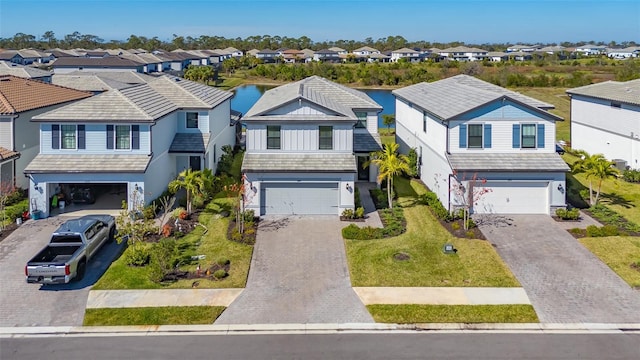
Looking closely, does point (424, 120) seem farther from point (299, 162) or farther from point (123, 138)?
point (123, 138)

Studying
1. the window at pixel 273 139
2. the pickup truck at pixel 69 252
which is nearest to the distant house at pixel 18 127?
the pickup truck at pixel 69 252

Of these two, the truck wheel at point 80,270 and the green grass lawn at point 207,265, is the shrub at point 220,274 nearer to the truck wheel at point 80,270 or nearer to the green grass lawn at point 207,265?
the green grass lawn at point 207,265

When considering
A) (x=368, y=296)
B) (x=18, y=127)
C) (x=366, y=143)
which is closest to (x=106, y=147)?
(x=18, y=127)

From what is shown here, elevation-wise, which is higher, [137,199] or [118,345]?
[137,199]

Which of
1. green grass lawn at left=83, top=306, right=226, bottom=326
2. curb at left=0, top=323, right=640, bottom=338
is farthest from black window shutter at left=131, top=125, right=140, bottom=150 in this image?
curb at left=0, top=323, right=640, bottom=338

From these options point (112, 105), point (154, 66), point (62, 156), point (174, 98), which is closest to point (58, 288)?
point (62, 156)

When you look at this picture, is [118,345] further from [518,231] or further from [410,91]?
[410,91]
